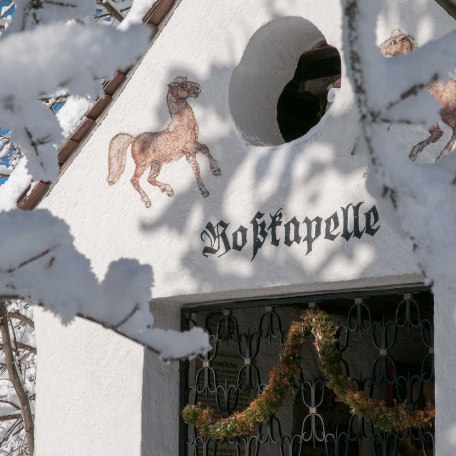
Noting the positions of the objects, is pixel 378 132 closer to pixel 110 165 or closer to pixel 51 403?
pixel 110 165

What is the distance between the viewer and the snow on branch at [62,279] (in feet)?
7.52

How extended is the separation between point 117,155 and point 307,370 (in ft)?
8.39

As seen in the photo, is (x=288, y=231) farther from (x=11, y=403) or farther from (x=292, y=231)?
(x=11, y=403)

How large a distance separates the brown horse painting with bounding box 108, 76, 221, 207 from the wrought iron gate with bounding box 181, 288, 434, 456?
2.76 ft

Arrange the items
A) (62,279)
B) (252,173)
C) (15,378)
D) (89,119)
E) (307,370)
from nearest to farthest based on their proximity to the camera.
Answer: (62,279) < (252,173) < (89,119) < (307,370) < (15,378)

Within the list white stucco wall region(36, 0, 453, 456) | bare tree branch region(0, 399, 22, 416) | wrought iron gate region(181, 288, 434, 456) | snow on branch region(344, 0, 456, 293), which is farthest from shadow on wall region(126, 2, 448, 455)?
bare tree branch region(0, 399, 22, 416)

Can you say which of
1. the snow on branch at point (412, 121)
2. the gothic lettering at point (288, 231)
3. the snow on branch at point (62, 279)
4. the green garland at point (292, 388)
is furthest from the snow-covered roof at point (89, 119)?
the snow on branch at point (412, 121)

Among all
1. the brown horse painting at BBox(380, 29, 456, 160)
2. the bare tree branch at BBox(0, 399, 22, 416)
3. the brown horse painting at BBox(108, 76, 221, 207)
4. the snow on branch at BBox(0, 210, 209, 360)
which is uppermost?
the brown horse painting at BBox(108, 76, 221, 207)

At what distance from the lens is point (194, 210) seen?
234 inches

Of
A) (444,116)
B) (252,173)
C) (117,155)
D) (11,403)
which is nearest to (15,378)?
(11,403)

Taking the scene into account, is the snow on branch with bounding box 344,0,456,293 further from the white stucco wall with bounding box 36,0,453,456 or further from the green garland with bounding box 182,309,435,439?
the green garland with bounding box 182,309,435,439

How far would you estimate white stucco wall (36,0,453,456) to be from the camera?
516 centimetres

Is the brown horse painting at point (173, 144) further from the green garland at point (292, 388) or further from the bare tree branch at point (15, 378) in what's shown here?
the bare tree branch at point (15, 378)

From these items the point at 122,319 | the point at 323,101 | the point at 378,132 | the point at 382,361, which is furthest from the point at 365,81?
the point at 323,101
